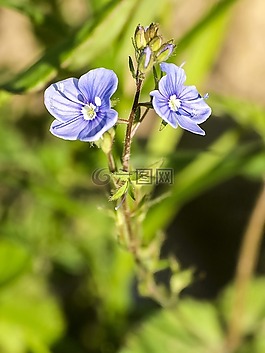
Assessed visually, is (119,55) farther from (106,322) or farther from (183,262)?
(183,262)

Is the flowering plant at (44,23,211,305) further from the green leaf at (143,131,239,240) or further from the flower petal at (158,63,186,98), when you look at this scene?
the green leaf at (143,131,239,240)

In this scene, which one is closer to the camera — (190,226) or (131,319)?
(131,319)

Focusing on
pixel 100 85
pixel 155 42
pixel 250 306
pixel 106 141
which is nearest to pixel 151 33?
pixel 155 42

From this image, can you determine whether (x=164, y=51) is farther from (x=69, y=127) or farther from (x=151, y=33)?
(x=69, y=127)

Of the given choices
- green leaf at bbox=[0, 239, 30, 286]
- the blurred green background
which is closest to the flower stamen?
the blurred green background

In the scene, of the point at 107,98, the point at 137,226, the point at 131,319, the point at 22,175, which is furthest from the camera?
the point at 131,319

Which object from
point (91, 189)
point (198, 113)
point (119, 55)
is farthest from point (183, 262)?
point (198, 113)
